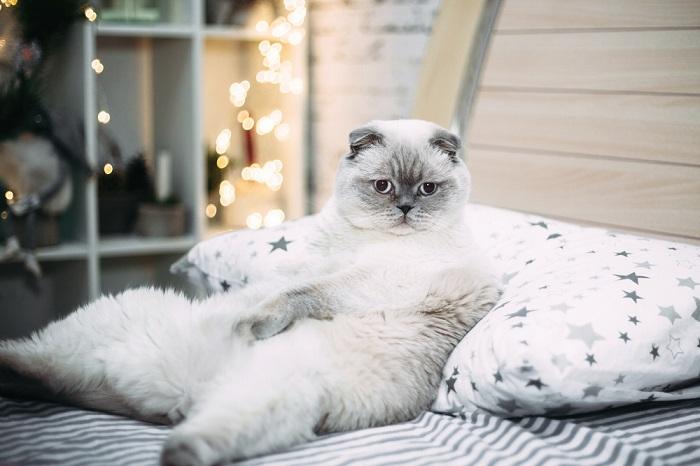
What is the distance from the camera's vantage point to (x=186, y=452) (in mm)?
871

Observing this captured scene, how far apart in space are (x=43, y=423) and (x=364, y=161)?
0.72m

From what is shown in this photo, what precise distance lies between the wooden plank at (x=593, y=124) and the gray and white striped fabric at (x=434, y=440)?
71 cm

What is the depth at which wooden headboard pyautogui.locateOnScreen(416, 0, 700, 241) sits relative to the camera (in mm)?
1662

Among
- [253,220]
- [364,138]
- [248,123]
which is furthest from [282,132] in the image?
[364,138]

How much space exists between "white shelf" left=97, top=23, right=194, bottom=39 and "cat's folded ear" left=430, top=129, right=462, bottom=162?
161 cm

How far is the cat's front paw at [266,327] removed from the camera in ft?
3.93

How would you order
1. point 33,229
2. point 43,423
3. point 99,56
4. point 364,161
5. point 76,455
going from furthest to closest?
point 99,56 → point 33,229 → point 364,161 → point 43,423 → point 76,455

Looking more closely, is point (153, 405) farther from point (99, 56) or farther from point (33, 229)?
point (99, 56)

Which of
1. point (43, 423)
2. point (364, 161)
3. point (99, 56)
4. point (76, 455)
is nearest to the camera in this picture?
point (76, 455)

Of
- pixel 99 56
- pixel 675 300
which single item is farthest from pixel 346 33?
pixel 675 300

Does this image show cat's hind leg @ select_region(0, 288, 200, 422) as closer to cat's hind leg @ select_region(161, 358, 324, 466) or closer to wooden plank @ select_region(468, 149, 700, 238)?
cat's hind leg @ select_region(161, 358, 324, 466)

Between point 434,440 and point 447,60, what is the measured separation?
1404 millimetres

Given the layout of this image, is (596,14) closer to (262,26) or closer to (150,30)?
(262,26)

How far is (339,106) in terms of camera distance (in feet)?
9.86
